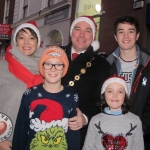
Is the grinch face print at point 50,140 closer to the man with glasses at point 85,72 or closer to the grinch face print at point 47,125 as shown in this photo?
the grinch face print at point 47,125

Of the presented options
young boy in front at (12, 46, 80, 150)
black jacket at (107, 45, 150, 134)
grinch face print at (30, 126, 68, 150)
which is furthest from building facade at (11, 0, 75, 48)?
grinch face print at (30, 126, 68, 150)

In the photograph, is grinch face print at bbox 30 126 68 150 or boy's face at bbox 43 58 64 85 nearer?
grinch face print at bbox 30 126 68 150

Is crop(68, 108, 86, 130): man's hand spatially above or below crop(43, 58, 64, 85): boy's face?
below

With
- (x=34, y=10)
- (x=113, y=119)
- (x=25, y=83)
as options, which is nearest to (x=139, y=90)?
(x=113, y=119)

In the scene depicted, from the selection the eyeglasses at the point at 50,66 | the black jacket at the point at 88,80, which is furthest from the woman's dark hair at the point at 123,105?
the eyeglasses at the point at 50,66

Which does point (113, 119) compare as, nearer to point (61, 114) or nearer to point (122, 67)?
point (61, 114)

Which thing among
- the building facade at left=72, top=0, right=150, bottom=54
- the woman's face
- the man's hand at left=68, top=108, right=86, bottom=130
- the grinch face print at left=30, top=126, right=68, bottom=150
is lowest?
the grinch face print at left=30, top=126, right=68, bottom=150

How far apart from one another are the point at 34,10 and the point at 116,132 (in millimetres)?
12930

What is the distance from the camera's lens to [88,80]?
8.87 ft

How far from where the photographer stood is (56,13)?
11531 millimetres

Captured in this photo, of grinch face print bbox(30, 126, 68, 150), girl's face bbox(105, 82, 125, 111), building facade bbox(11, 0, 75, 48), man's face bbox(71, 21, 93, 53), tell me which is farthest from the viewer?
building facade bbox(11, 0, 75, 48)

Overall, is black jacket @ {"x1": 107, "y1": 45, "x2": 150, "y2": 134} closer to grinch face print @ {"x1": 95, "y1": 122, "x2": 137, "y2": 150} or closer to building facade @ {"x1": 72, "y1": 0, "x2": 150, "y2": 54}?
grinch face print @ {"x1": 95, "y1": 122, "x2": 137, "y2": 150}

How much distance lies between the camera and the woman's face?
277 cm

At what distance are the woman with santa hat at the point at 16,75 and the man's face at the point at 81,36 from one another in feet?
1.63
